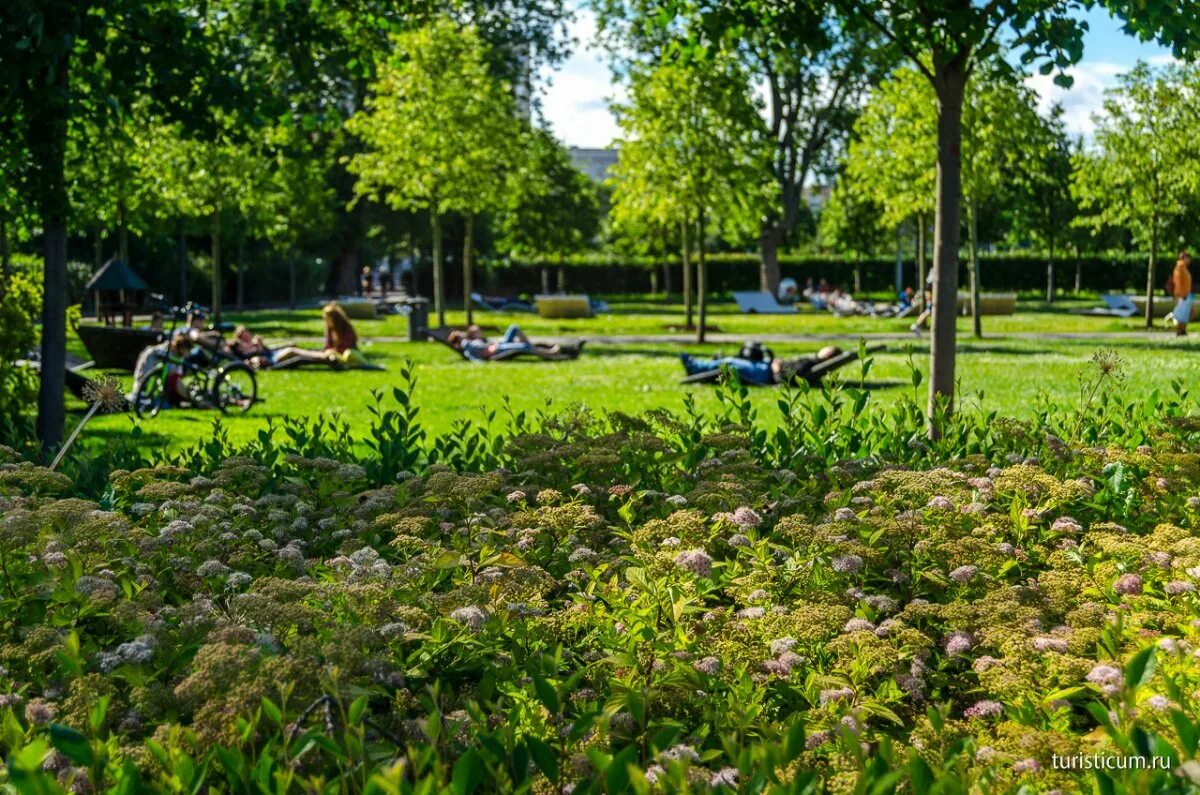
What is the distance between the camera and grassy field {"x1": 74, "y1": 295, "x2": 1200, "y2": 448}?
45.3 ft

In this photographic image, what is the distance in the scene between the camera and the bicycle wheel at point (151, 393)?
46.6ft

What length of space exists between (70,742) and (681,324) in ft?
106

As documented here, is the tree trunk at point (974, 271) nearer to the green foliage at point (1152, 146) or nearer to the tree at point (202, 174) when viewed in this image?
the green foliage at point (1152, 146)

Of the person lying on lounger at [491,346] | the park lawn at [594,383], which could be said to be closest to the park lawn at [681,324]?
the park lawn at [594,383]

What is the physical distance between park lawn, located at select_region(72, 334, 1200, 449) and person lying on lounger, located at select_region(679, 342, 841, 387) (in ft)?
1.35

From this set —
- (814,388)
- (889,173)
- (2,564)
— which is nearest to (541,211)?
(889,173)

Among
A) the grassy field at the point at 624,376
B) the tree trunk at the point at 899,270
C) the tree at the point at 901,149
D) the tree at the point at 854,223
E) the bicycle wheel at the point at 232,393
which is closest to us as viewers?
the grassy field at the point at 624,376

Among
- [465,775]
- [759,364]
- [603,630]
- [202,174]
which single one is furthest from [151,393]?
[202,174]

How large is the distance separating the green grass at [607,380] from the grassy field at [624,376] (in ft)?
0.07

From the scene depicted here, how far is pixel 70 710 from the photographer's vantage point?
2865mm

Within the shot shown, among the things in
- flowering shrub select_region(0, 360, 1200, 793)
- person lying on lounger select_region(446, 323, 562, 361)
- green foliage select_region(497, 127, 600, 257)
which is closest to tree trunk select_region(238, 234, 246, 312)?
green foliage select_region(497, 127, 600, 257)

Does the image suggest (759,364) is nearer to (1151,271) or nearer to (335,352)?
(335,352)

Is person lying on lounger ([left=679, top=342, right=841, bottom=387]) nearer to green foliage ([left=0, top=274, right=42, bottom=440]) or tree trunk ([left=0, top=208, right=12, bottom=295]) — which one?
green foliage ([left=0, top=274, right=42, bottom=440])

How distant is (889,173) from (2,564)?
93.2ft
